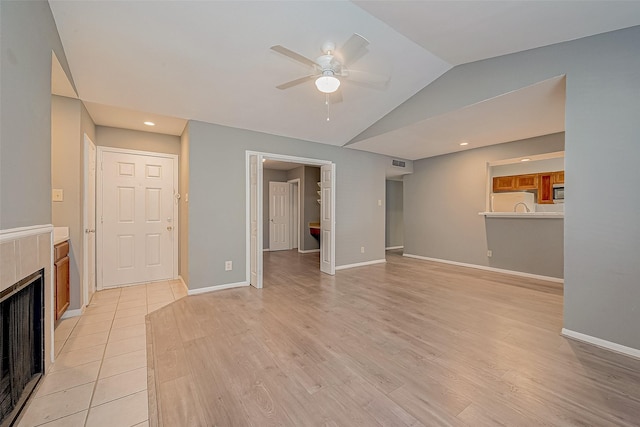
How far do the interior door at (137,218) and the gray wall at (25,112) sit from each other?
2.10m

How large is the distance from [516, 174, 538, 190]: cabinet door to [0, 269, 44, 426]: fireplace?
8.01 m

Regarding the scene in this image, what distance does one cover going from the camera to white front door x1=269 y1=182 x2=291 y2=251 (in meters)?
7.44

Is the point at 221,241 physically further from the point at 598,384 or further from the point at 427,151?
the point at 427,151

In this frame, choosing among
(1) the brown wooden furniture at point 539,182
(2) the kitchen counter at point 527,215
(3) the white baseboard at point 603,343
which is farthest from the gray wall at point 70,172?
(1) the brown wooden furniture at point 539,182

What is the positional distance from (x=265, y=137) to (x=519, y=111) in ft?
11.7

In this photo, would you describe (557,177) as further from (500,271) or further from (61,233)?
(61,233)

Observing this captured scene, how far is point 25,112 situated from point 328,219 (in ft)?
12.4

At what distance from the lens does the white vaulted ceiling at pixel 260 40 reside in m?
2.08

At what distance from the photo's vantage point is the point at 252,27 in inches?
91.9

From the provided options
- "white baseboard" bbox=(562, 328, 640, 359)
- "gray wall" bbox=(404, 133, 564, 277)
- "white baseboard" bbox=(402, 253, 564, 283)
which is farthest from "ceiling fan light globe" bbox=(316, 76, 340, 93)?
"white baseboard" bbox=(402, 253, 564, 283)

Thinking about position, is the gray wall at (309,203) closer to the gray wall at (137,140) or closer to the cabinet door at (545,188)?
the gray wall at (137,140)

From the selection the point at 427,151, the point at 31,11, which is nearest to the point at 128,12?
the point at 31,11

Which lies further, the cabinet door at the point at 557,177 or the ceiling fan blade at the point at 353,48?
the cabinet door at the point at 557,177

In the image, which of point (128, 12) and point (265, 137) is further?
point (265, 137)
